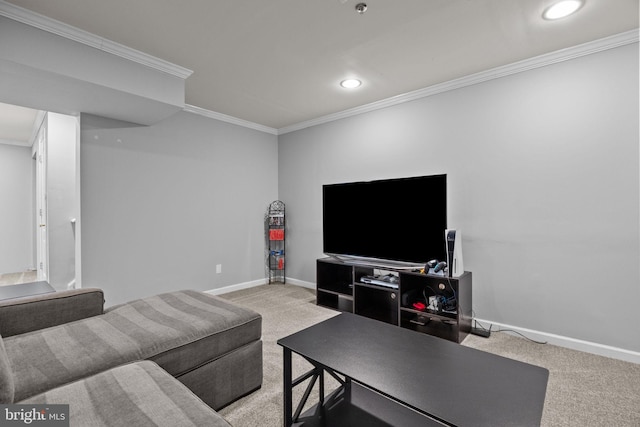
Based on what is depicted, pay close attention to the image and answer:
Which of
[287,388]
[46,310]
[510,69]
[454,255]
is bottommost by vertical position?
[287,388]

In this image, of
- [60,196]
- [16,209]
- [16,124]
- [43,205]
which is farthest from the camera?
[16,209]

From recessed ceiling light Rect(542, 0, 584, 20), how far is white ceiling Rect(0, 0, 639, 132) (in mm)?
48

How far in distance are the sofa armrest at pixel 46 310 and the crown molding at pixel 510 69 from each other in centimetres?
325

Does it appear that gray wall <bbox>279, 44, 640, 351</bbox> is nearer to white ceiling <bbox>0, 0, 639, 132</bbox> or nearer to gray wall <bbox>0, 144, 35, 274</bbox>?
white ceiling <bbox>0, 0, 639, 132</bbox>

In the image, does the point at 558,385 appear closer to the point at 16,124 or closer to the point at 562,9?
the point at 562,9

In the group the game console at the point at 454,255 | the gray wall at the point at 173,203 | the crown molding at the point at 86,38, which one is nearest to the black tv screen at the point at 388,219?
the game console at the point at 454,255

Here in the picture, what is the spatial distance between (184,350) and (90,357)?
1.29 ft

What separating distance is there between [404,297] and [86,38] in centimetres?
336

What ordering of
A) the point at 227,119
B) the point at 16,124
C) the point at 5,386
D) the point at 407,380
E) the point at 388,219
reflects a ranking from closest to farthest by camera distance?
1. the point at 5,386
2. the point at 407,380
3. the point at 388,219
4. the point at 227,119
5. the point at 16,124

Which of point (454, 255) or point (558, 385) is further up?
point (454, 255)

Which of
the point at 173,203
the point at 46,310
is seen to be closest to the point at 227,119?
the point at 173,203

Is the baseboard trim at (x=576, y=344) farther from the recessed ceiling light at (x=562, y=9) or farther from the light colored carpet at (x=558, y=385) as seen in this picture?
the recessed ceiling light at (x=562, y=9)

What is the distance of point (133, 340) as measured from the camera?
4.87 feet

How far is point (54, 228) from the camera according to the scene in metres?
3.43
